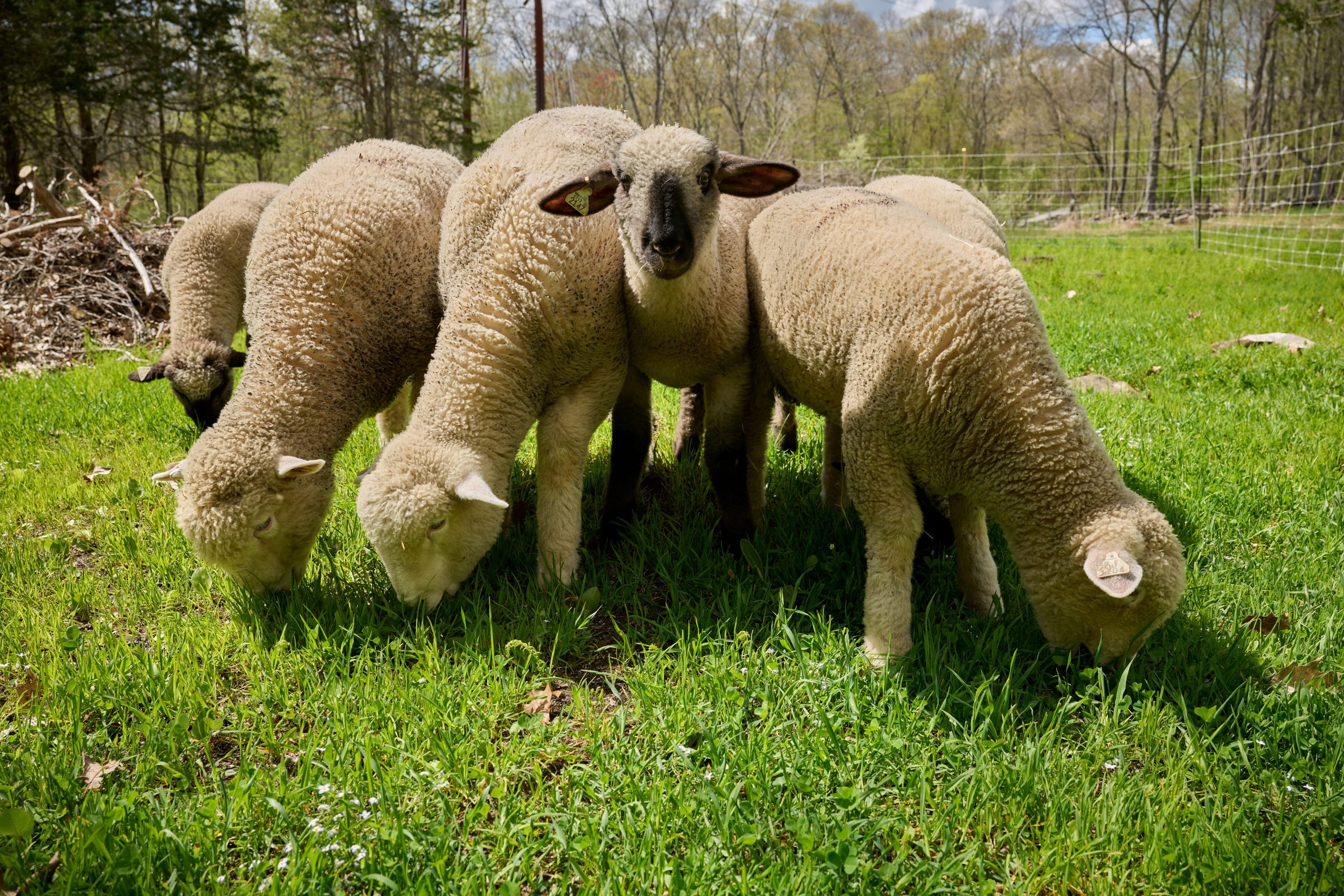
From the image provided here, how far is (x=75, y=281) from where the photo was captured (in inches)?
338

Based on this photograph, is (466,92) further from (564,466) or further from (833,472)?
(564,466)

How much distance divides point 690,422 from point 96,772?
10.2 ft

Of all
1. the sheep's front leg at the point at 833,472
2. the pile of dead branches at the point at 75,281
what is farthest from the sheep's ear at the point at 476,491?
the pile of dead branches at the point at 75,281

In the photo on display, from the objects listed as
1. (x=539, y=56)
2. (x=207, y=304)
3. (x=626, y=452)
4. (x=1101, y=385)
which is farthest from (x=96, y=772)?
(x=539, y=56)

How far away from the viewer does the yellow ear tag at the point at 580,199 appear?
297 centimetres

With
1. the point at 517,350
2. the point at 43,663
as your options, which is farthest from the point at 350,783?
the point at 517,350

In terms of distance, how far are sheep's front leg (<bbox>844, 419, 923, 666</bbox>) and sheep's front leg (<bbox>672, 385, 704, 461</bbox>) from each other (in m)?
1.89

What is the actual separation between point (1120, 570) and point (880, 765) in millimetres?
864

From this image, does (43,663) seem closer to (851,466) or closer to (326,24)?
(851,466)

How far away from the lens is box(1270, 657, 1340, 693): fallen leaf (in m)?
2.46

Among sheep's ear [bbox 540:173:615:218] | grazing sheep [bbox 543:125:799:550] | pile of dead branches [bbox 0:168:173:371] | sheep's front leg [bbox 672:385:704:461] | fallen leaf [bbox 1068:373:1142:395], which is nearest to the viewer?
grazing sheep [bbox 543:125:799:550]

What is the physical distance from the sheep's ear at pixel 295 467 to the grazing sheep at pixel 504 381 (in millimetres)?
278

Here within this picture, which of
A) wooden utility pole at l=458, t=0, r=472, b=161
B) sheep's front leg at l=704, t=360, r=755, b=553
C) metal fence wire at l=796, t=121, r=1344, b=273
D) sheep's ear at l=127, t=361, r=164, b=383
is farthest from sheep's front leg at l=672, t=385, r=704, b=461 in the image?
wooden utility pole at l=458, t=0, r=472, b=161

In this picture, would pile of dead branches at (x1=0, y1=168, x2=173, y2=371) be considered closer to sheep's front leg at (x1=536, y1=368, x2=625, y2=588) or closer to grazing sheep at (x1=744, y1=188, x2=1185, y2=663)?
sheep's front leg at (x1=536, y1=368, x2=625, y2=588)
